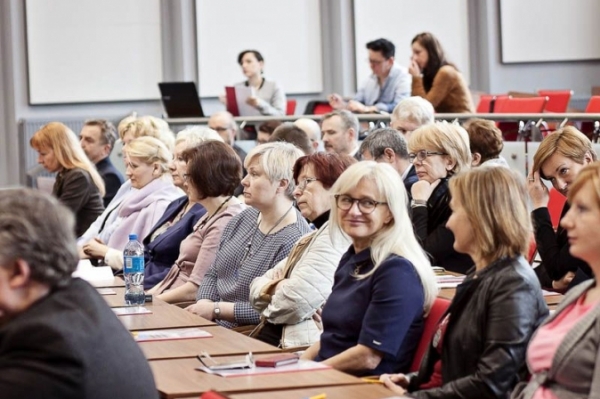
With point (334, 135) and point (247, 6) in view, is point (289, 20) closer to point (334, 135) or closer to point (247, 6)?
point (247, 6)

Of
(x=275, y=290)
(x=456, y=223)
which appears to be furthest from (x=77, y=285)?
(x=275, y=290)

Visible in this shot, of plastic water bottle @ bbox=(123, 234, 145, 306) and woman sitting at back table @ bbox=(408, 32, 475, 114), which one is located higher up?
woman sitting at back table @ bbox=(408, 32, 475, 114)

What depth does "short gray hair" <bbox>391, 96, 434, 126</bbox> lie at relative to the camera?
7.14 metres

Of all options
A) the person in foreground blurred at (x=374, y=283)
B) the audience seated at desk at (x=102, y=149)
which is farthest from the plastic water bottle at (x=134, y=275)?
the audience seated at desk at (x=102, y=149)

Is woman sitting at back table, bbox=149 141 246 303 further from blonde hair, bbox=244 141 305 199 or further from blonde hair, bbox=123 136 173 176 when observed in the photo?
blonde hair, bbox=123 136 173 176

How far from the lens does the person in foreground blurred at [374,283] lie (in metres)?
3.57

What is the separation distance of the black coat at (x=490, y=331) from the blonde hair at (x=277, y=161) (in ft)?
6.41

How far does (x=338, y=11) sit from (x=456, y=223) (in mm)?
11255

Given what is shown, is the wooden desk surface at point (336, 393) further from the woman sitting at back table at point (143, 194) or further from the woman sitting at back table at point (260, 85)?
the woman sitting at back table at point (260, 85)

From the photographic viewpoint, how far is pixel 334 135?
7641 millimetres

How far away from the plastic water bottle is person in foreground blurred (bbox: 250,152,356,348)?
0.56m

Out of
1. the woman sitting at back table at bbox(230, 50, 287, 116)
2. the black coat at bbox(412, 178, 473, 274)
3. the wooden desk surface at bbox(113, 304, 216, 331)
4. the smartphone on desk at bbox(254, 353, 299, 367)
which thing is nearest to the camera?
the smartphone on desk at bbox(254, 353, 299, 367)

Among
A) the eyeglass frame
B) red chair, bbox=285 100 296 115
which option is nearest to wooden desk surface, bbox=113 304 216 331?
the eyeglass frame

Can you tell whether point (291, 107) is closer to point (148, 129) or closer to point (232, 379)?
point (148, 129)
